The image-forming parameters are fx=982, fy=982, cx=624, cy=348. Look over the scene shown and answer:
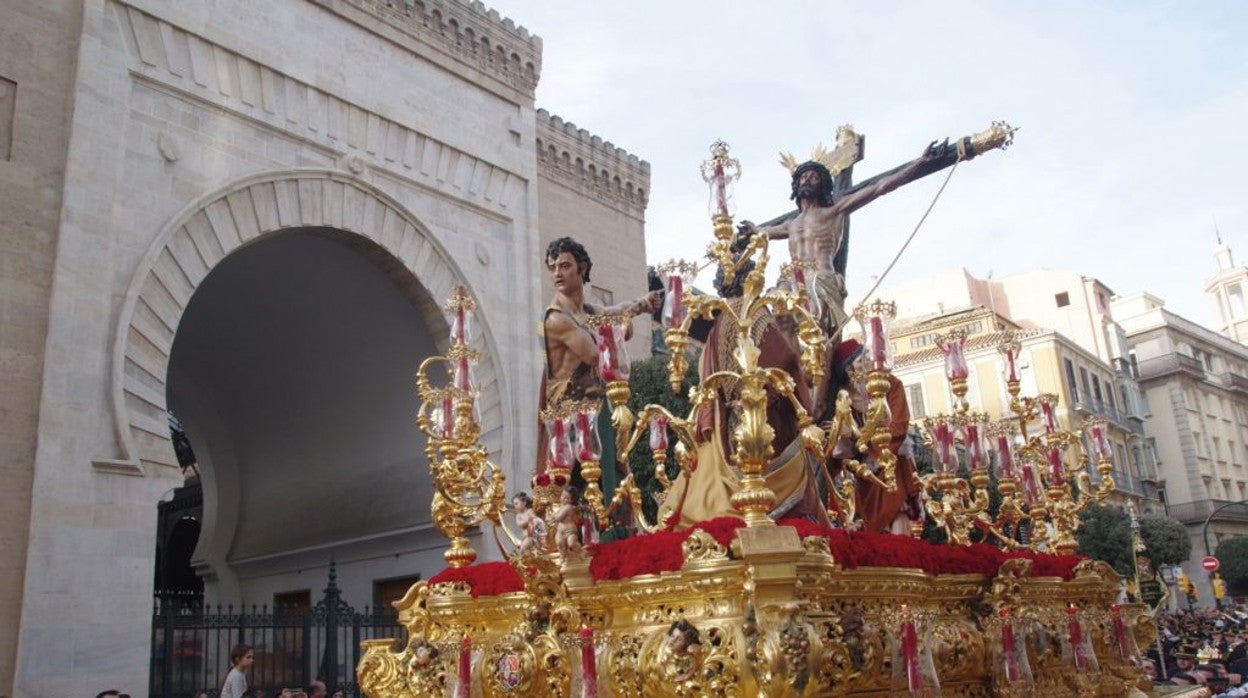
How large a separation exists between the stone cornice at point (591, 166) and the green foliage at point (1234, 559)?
109 feet

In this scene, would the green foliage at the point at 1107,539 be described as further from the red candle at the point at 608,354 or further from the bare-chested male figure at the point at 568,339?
the red candle at the point at 608,354

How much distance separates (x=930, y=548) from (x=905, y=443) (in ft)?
7.25

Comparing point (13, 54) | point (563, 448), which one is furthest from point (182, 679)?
point (563, 448)

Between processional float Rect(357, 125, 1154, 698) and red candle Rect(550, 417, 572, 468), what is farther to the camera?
red candle Rect(550, 417, 572, 468)

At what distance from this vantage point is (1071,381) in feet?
134

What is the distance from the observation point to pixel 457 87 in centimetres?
1861

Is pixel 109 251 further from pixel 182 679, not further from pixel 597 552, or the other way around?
pixel 597 552

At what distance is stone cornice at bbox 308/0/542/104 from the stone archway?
3.19 metres

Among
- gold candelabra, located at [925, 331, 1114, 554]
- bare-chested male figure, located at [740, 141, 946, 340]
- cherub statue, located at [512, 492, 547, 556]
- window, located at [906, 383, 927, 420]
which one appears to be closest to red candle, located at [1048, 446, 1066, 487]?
gold candelabra, located at [925, 331, 1114, 554]

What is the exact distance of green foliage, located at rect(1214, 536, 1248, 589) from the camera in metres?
41.9

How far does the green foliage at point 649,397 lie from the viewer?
1842 cm

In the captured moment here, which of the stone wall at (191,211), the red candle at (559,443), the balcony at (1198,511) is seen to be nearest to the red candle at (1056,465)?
the red candle at (559,443)

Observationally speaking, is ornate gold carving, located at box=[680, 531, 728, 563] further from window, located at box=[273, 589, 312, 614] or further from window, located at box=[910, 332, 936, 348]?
window, located at box=[910, 332, 936, 348]

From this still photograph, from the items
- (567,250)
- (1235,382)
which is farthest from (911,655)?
(1235,382)
